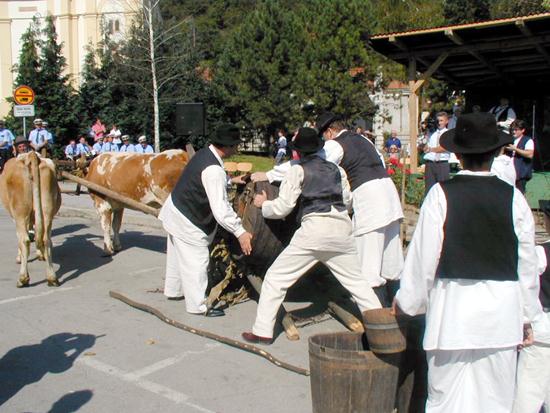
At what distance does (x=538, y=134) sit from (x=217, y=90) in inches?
720

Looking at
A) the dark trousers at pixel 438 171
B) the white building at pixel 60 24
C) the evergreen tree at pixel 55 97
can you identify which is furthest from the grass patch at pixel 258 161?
the dark trousers at pixel 438 171

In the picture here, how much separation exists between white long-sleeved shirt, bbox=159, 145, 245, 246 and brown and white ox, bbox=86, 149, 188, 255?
82.9 inches

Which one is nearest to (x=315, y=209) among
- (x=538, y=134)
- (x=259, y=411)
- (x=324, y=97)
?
(x=259, y=411)

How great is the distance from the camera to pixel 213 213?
6.05 metres

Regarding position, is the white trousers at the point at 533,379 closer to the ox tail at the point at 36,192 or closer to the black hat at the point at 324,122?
the black hat at the point at 324,122

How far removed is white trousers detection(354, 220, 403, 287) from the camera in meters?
5.98

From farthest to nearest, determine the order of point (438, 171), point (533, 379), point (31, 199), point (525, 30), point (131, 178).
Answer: point (525, 30) < point (438, 171) < point (131, 178) < point (31, 199) < point (533, 379)

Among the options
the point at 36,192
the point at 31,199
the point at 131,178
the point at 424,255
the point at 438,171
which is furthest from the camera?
the point at 438,171

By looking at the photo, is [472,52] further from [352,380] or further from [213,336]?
[352,380]

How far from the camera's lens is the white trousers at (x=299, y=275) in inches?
211

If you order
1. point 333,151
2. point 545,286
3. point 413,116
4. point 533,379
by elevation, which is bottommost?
point 533,379

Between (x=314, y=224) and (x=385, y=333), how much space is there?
179cm

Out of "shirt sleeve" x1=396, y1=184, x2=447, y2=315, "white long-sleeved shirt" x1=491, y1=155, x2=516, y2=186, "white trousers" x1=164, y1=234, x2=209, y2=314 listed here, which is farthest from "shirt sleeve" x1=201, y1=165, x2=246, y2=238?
"shirt sleeve" x1=396, y1=184, x2=447, y2=315

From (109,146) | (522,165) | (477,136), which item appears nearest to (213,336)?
(477,136)
